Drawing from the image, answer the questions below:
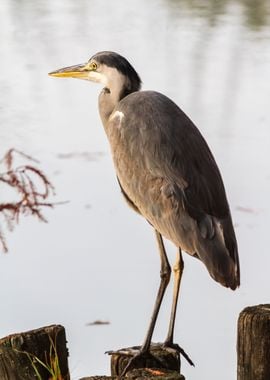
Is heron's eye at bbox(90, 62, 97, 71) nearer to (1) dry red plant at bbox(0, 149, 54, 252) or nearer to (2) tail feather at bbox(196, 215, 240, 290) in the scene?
(1) dry red plant at bbox(0, 149, 54, 252)

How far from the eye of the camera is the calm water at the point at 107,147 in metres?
4.82

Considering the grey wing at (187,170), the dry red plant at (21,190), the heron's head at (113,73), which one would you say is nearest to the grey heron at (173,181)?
the grey wing at (187,170)

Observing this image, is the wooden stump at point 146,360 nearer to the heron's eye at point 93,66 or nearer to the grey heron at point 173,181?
the grey heron at point 173,181

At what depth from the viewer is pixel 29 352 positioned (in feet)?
9.48

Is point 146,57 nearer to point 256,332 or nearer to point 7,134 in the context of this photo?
point 7,134

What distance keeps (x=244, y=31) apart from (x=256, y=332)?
20.9 feet

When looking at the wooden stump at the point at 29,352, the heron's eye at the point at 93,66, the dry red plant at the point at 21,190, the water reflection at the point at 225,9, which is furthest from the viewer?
the water reflection at the point at 225,9

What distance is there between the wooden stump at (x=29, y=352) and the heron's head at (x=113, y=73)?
1090 mm

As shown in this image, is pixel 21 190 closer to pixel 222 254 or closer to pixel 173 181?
pixel 173 181

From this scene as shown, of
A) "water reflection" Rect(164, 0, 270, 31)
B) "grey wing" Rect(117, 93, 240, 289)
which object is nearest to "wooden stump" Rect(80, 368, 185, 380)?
"grey wing" Rect(117, 93, 240, 289)

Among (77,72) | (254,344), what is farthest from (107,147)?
(254,344)

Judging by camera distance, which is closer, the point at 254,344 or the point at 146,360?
the point at 254,344

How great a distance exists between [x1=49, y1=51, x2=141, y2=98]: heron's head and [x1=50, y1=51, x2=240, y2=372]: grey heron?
0.13 metres

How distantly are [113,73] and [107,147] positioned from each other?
2.75 metres
